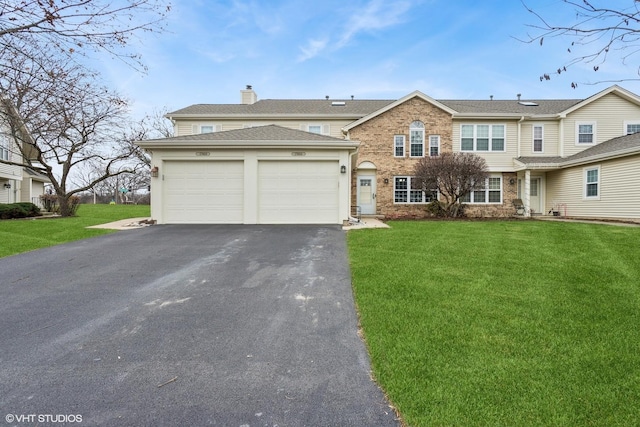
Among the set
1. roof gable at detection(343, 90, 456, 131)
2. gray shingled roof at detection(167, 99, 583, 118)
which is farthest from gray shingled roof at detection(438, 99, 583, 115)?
roof gable at detection(343, 90, 456, 131)

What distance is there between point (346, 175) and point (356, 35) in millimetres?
5211

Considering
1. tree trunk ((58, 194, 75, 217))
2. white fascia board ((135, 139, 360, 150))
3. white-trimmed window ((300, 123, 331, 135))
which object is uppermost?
white-trimmed window ((300, 123, 331, 135))

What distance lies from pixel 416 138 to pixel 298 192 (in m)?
8.82

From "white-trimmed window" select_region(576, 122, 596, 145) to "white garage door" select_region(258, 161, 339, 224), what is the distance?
1534 centimetres

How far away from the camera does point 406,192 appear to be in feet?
57.0

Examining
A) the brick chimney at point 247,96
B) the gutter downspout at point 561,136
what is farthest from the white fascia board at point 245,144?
the gutter downspout at point 561,136

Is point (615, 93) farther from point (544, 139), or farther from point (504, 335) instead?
point (504, 335)

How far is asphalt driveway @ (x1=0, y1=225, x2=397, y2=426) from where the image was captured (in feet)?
7.24

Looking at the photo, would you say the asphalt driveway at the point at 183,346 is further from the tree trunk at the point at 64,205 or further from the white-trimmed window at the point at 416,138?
the tree trunk at the point at 64,205

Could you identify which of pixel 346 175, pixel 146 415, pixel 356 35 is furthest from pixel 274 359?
pixel 356 35

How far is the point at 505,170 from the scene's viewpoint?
17.3 metres

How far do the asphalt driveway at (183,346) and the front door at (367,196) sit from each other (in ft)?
37.4

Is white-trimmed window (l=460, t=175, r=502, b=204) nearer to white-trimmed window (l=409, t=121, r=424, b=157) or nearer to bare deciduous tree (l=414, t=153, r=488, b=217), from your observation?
bare deciduous tree (l=414, t=153, r=488, b=217)

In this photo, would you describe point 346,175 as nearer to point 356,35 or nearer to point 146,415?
point 356,35
